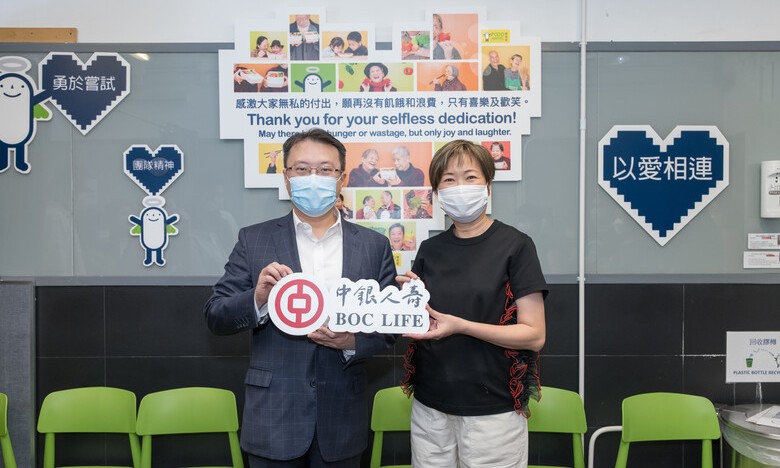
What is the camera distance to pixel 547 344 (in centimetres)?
282

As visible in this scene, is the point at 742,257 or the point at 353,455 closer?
the point at 353,455

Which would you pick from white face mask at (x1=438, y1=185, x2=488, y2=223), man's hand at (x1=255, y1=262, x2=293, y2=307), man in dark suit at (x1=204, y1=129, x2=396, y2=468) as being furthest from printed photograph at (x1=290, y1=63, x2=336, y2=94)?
man's hand at (x1=255, y1=262, x2=293, y2=307)

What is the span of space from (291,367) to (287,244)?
40 centimetres

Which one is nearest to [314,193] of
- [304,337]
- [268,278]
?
[268,278]

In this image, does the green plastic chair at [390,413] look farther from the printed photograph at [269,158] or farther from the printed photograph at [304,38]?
the printed photograph at [304,38]

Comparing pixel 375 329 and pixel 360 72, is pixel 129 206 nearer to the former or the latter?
pixel 360 72

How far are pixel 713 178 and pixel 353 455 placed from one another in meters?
2.29

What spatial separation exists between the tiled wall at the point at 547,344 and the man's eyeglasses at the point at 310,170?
4.12 feet

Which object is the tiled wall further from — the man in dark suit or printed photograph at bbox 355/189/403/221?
the man in dark suit

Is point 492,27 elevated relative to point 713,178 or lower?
elevated

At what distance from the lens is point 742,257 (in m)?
2.83

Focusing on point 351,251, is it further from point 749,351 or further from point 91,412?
point 749,351

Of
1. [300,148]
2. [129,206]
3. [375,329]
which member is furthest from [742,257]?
[129,206]

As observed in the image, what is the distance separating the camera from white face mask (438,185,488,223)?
1.82m
